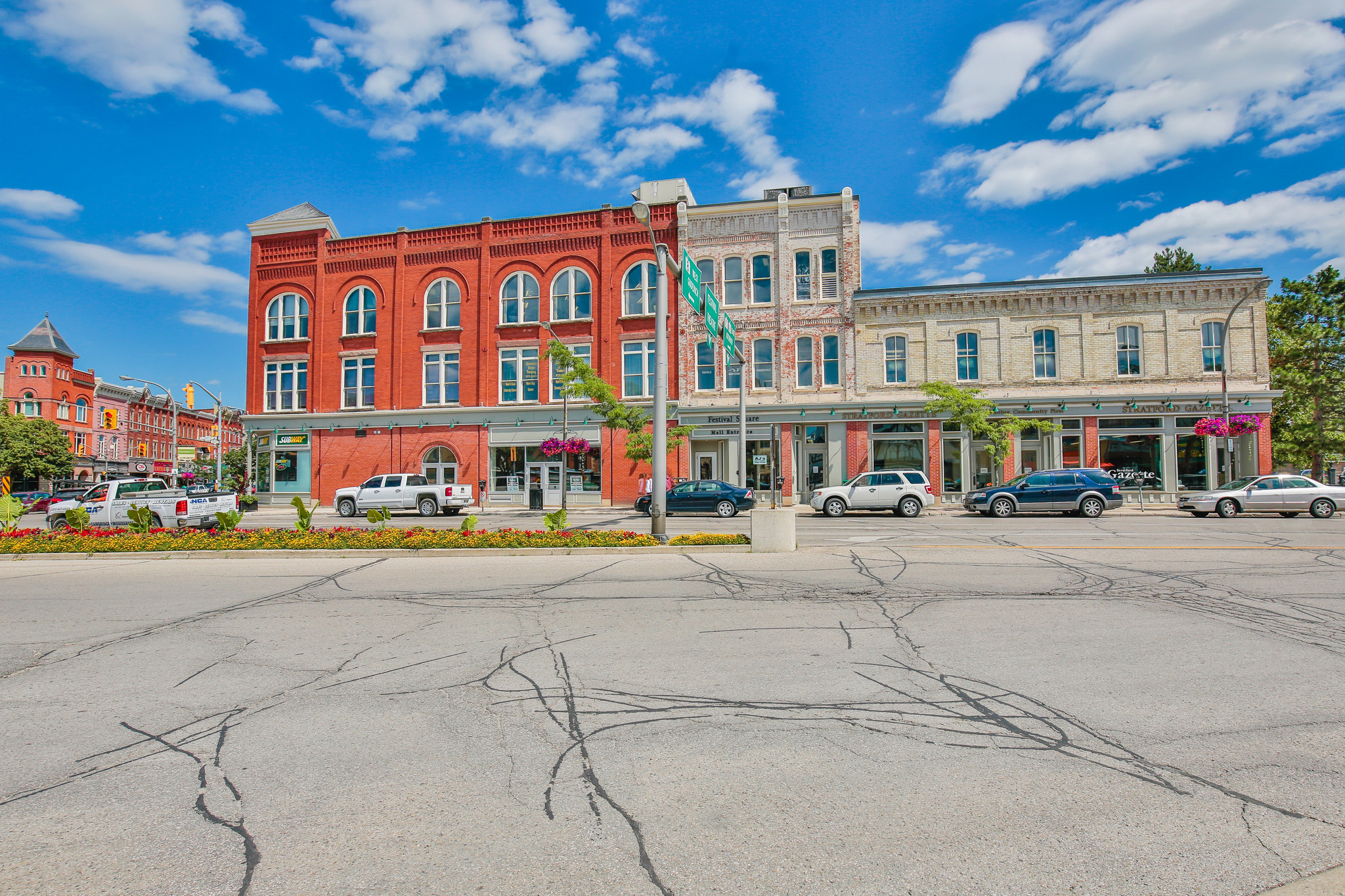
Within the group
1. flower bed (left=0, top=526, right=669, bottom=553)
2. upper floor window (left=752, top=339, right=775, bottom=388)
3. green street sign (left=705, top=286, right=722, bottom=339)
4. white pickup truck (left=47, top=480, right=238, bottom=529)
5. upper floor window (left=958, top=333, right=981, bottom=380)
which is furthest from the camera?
upper floor window (left=752, top=339, right=775, bottom=388)

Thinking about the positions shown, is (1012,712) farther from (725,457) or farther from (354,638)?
(725,457)

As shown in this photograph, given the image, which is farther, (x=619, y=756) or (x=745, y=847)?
(x=619, y=756)

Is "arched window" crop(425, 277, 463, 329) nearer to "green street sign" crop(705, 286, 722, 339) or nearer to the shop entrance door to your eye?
the shop entrance door

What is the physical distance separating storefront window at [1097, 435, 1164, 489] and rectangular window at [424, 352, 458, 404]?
30259 millimetres

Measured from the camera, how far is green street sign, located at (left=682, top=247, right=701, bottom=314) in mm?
14742

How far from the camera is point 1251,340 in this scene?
29062mm

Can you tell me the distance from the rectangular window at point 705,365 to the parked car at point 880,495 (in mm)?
9525

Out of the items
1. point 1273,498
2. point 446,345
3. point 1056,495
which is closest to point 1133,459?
point 1273,498

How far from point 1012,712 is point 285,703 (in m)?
5.11

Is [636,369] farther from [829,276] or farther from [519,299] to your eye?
[829,276]

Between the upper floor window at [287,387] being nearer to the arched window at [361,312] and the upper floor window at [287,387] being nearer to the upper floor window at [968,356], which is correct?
the arched window at [361,312]

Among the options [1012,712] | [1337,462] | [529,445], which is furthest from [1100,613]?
[1337,462]

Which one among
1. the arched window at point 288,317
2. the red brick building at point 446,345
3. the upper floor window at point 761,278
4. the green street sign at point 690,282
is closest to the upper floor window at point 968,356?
the upper floor window at point 761,278

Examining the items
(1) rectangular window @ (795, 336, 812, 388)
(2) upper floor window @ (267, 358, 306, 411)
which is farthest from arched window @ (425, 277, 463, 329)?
(1) rectangular window @ (795, 336, 812, 388)
